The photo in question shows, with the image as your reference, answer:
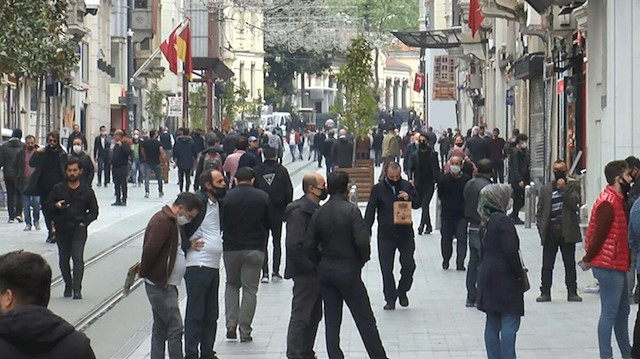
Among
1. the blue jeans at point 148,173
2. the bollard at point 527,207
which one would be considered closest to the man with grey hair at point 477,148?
the bollard at point 527,207

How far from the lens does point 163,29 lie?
260ft

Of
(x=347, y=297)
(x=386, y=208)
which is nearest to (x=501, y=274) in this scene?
(x=347, y=297)

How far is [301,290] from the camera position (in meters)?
12.9

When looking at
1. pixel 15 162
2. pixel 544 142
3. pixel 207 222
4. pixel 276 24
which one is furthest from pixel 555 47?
pixel 276 24

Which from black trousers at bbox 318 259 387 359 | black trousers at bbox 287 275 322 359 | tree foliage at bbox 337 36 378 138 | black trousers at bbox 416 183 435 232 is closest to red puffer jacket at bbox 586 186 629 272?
black trousers at bbox 318 259 387 359

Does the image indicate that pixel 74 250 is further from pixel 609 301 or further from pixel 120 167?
pixel 120 167

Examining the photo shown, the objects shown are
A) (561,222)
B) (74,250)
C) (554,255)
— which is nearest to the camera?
(561,222)

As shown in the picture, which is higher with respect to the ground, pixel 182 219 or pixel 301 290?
pixel 182 219

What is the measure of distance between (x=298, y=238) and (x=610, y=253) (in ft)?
7.95

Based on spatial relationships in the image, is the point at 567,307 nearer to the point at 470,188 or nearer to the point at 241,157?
the point at 470,188

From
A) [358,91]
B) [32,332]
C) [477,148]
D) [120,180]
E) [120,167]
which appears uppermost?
[358,91]

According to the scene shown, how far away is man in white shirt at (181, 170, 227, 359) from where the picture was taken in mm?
12961

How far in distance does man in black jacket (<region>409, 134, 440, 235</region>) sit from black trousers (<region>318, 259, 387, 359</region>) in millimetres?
14250

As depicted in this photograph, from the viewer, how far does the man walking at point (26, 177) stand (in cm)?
2744
